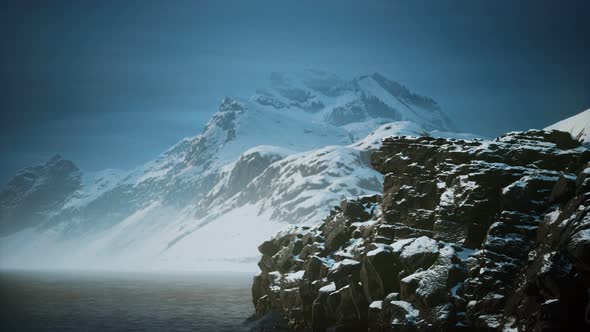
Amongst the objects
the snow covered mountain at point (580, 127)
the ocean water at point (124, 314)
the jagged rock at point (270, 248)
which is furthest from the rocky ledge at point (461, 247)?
the jagged rock at point (270, 248)

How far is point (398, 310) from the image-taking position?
4559 centimetres

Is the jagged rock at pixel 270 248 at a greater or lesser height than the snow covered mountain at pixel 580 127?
lesser

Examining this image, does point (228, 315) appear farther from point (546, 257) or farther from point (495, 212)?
point (546, 257)

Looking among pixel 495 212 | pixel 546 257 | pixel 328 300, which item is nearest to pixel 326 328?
pixel 328 300

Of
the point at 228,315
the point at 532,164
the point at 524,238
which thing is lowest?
the point at 228,315

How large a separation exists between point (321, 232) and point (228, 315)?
21475 millimetres

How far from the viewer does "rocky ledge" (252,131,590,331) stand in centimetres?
3781

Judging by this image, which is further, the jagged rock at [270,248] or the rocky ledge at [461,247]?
the jagged rock at [270,248]

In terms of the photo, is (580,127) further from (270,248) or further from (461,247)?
(270,248)

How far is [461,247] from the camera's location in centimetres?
4747

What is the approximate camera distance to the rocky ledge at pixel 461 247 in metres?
37.8

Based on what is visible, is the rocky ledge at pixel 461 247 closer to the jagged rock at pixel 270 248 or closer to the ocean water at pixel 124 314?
the ocean water at pixel 124 314

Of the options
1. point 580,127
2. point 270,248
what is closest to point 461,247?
point 580,127

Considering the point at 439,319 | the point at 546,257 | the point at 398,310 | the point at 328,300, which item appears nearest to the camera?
the point at 546,257
